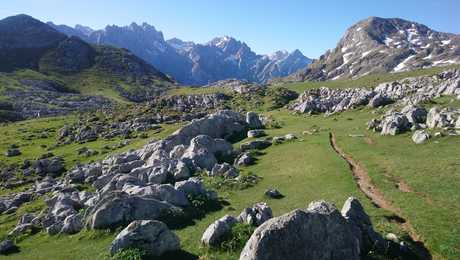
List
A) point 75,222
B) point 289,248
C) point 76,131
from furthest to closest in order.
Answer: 1. point 76,131
2. point 75,222
3. point 289,248

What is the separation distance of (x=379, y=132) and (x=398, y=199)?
3525cm

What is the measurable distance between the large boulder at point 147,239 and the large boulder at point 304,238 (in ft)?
25.7

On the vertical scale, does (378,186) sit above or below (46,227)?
above

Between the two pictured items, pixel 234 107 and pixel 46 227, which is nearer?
pixel 46 227

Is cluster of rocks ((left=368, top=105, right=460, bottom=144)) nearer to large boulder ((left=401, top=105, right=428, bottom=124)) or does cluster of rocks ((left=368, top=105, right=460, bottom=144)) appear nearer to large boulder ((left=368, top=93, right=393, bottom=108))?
large boulder ((left=401, top=105, right=428, bottom=124))

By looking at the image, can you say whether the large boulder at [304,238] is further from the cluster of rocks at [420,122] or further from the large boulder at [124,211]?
the cluster of rocks at [420,122]

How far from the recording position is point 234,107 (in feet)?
500

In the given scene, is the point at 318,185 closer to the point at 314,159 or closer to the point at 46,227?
the point at 314,159

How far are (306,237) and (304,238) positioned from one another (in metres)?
0.15

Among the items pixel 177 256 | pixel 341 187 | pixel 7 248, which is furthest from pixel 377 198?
pixel 7 248

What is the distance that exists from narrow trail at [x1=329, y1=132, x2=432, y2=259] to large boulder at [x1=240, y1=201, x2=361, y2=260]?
703 centimetres

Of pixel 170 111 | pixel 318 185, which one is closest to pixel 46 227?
pixel 318 185

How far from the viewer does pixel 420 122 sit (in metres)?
Result: 69.2

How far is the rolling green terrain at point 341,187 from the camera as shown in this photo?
3177 centimetres
